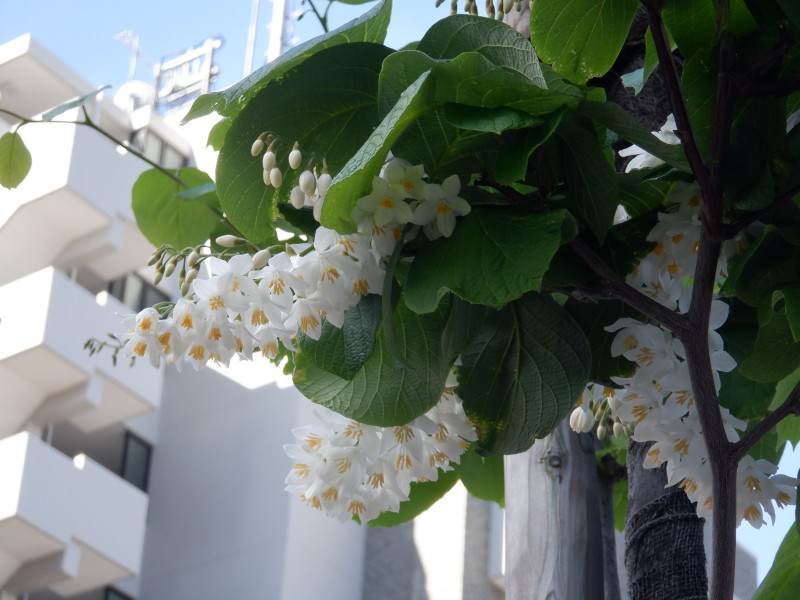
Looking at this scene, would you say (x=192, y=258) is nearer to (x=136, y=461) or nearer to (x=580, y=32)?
(x=580, y=32)

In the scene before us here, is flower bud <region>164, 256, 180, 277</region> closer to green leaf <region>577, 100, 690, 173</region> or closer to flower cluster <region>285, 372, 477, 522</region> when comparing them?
flower cluster <region>285, 372, 477, 522</region>

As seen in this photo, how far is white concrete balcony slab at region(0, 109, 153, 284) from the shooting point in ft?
28.8

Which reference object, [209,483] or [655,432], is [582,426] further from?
[209,483]

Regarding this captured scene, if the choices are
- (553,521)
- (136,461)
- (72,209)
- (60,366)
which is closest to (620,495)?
(553,521)

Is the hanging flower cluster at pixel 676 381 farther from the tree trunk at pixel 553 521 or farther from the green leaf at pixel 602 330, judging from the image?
the tree trunk at pixel 553 521

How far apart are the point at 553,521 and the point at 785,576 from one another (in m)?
0.37

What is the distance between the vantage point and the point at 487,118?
0.63 meters

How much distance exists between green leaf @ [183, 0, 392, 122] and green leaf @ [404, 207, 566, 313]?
144 millimetres

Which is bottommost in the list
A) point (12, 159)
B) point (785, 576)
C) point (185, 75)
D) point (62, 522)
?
point (785, 576)

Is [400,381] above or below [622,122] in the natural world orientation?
below

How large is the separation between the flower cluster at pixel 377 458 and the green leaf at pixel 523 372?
0.08 feet

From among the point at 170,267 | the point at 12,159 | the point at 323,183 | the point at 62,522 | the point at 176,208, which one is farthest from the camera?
the point at 62,522

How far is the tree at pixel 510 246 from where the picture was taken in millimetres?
655

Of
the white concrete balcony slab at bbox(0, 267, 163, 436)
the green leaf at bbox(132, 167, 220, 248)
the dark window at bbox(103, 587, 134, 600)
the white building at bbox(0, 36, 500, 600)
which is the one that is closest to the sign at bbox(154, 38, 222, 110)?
the white building at bbox(0, 36, 500, 600)
